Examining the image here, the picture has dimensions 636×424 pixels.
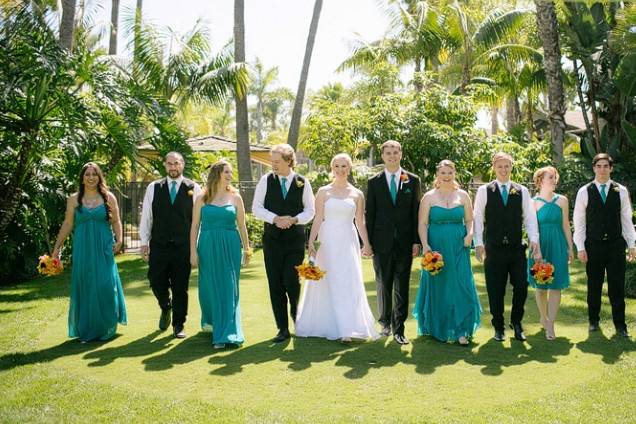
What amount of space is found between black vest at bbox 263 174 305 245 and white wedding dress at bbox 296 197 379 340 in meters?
0.31

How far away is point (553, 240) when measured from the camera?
305 inches

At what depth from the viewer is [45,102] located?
10.7 m

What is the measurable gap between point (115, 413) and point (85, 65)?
7.63 meters

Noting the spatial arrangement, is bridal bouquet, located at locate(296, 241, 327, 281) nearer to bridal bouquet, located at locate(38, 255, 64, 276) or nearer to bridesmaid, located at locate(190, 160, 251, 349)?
bridesmaid, located at locate(190, 160, 251, 349)

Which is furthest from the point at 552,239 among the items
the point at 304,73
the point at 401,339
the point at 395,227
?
the point at 304,73

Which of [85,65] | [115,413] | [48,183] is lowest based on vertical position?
[115,413]

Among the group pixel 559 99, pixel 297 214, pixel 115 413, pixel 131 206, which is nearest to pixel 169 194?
pixel 297 214

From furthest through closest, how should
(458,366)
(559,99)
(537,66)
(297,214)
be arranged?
(537,66) → (559,99) → (297,214) → (458,366)

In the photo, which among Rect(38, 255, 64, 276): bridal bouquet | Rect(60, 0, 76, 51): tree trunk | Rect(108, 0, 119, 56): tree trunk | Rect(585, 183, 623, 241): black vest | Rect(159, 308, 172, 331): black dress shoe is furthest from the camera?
Rect(108, 0, 119, 56): tree trunk

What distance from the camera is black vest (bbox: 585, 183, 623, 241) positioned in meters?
7.64

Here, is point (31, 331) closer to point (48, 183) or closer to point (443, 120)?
point (48, 183)

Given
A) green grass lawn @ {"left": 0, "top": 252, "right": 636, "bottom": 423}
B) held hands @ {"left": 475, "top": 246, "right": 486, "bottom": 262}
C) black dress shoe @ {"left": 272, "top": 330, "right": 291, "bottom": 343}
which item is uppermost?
held hands @ {"left": 475, "top": 246, "right": 486, "bottom": 262}

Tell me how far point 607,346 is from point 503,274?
1.28 meters

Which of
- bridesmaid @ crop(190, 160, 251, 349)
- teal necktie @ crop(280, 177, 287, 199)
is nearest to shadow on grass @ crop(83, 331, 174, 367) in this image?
bridesmaid @ crop(190, 160, 251, 349)
